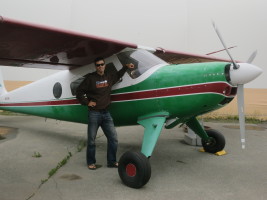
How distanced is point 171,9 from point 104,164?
7.84 metres

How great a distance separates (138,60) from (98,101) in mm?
919

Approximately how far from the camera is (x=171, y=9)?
1045cm

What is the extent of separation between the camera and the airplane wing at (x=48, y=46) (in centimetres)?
345

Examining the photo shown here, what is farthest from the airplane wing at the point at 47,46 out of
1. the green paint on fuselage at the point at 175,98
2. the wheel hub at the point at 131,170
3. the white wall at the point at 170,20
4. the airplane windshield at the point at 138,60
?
the white wall at the point at 170,20

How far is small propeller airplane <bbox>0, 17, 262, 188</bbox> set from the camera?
11.3 feet

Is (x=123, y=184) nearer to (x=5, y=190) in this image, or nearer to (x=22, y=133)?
(x=5, y=190)

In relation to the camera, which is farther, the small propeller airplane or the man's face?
the man's face

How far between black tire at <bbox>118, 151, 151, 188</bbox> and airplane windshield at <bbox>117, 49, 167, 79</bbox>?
134cm

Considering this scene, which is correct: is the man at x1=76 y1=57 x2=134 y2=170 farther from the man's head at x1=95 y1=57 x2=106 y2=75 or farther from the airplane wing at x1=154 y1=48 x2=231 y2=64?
the airplane wing at x1=154 y1=48 x2=231 y2=64

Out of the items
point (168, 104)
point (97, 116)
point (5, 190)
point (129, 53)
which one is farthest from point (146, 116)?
point (5, 190)

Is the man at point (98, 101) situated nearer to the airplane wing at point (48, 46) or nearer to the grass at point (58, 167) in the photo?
the airplane wing at point (48, 46)

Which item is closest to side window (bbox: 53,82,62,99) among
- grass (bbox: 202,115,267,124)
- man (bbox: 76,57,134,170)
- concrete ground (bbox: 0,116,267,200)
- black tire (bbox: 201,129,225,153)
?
concrete ground (bbox: 0,116,267,200)

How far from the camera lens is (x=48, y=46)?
4.10 metres

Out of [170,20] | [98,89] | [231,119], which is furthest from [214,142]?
[170,20]
